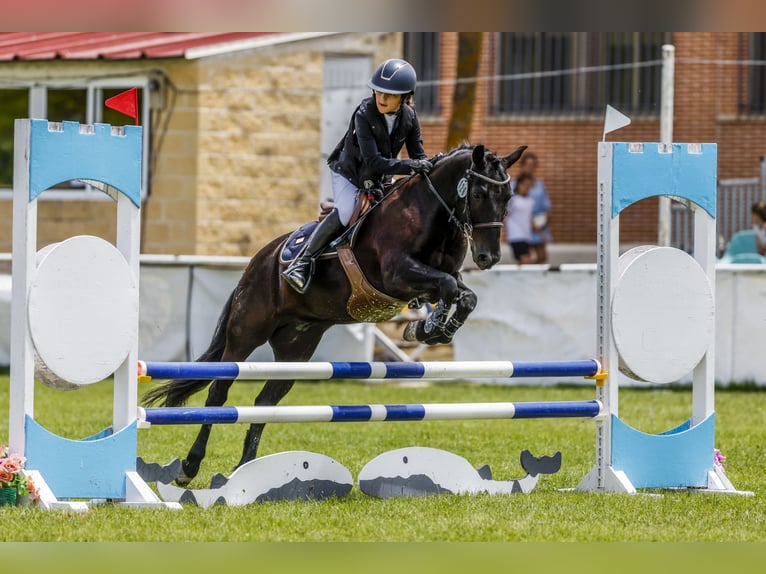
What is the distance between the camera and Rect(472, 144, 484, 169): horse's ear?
21.6 feet

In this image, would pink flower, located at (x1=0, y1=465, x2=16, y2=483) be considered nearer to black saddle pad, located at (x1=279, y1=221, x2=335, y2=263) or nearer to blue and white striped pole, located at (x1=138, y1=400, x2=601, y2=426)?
blue and white striped pole, located at (x1=138, y1=400, x2=601, y2=426)

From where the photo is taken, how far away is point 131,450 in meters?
6.36

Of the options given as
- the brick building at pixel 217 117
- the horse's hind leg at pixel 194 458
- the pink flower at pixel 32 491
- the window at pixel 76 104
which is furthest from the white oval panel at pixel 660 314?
the window at pixel 76 104

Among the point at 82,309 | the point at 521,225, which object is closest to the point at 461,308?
the point at 82,309

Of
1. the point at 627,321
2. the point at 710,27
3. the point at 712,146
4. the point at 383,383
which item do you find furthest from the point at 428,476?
the point at 383,383

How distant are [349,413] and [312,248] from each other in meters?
1.13

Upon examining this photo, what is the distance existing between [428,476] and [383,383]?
7.65 m

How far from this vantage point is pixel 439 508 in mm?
6371

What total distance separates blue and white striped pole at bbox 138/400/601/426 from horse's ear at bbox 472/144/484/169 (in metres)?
1.24

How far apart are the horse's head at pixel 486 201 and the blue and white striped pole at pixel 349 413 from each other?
0.78 m

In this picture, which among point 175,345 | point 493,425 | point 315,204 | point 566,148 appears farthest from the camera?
point 566,148

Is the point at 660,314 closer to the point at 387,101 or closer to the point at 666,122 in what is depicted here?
the point at 387,101

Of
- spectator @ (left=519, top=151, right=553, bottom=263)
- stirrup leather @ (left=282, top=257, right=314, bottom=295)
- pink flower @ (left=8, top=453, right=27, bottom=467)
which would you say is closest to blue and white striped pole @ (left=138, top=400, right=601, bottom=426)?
pink flower @ (left=8, top=453, right=27, bottom=467)

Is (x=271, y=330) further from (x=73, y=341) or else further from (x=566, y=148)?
(x=566, y=148)
